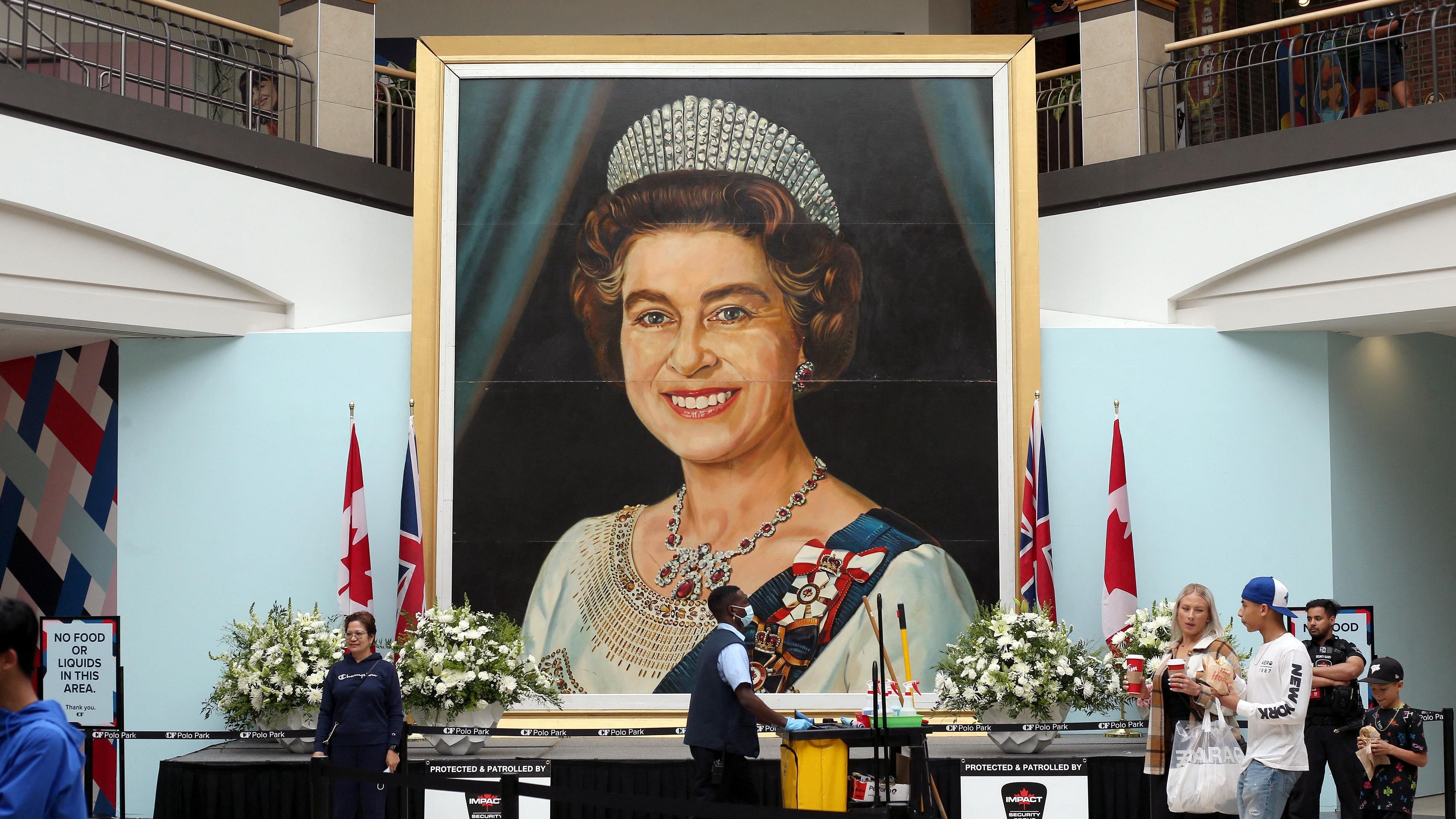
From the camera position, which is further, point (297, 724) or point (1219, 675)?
point (297, 724)

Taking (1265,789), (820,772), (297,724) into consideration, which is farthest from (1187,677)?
(297,724)

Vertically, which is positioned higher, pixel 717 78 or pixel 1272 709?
pixel 717 78

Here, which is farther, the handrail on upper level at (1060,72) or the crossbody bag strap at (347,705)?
the handrail on upper level at (1060,72)

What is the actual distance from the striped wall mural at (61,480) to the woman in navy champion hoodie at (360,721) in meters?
3.80

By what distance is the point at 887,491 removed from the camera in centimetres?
1001

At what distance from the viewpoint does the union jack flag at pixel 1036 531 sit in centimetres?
973

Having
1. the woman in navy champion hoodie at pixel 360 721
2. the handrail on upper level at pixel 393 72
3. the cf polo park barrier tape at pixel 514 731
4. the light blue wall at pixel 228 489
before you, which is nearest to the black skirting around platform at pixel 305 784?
the cf polo park barrier tape at pixel 514 731

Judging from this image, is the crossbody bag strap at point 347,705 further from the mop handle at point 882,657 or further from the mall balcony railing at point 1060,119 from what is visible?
the mall balcony railing at point 1060,119

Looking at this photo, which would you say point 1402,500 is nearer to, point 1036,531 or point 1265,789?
point 1036,531

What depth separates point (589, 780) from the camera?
26.9 ft

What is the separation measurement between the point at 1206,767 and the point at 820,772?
1.81 meters

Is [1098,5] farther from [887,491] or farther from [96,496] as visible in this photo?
[96,496]

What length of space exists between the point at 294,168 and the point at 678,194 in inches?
114

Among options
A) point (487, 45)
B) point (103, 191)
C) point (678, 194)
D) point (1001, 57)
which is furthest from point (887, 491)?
point (103, 191)
